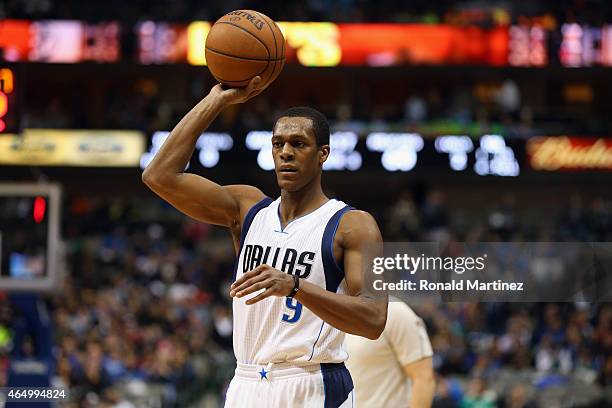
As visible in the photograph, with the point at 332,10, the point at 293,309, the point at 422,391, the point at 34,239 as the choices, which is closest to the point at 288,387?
the point at 293,309

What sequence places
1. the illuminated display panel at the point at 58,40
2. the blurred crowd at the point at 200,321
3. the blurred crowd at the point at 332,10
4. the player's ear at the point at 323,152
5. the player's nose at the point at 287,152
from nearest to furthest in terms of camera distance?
the player's nose at the point at 287,152, the player's ear at the point at 323,152, the blurred crowd at the point at 200,321, the illuminated display panel at the point at 58,40, the blurred crowd at the point at 332,10

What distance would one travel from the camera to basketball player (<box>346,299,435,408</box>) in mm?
6031

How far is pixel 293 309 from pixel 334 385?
1.16 ft

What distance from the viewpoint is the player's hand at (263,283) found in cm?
383

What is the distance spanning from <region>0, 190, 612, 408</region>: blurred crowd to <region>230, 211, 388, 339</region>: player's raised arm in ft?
19.9

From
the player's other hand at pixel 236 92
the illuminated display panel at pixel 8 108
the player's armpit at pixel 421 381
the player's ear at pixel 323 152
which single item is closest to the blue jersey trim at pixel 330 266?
the player's ear at pixel 323 152

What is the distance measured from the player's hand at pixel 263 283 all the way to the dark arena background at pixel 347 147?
12.4 meters

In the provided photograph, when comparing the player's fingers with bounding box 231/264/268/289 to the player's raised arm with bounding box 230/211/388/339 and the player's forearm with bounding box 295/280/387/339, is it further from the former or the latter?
the player's forearm with bounding box 295/280/387/339

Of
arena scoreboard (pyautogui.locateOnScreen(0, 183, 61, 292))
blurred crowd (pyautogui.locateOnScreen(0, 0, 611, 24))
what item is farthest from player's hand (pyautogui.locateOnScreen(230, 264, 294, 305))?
blurred crowd (pyautogui.locateOnScreen(0, 0, 611, 24))

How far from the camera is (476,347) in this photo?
55.5ft

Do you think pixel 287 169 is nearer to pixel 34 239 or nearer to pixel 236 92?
pixel 236 92

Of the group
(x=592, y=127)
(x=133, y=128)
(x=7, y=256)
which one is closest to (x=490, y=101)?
(x=592, y=127)

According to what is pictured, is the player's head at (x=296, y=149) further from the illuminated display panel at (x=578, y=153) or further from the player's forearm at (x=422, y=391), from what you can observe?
the illuminated display panel at (x=578, y=153)

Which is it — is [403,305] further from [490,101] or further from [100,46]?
[490,101]
